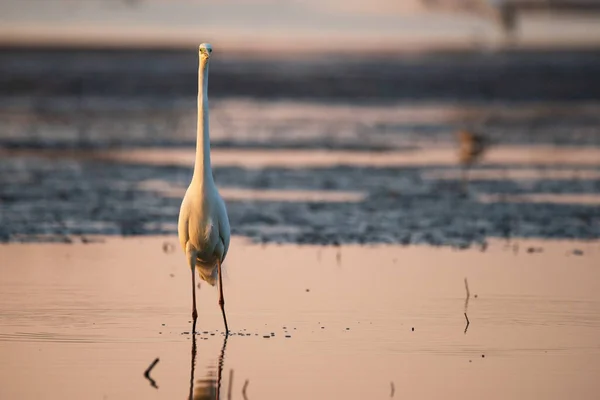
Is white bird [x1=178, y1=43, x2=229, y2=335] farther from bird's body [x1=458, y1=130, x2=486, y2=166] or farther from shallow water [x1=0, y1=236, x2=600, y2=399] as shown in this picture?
bird's body [x1=458, y1=130, x2=486, y2=166]

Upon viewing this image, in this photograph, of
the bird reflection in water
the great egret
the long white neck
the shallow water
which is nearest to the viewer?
the bird reflection in water

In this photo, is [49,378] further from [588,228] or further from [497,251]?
[588,228]

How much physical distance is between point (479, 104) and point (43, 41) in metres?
41.1

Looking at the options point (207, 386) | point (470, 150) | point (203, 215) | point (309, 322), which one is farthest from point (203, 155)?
point (470, 150)

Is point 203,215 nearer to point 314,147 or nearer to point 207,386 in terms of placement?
point 207,386

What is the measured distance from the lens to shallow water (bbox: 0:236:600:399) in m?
8.38

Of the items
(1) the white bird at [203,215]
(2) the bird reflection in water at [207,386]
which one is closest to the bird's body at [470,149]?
(1) the white bird at [203,215]

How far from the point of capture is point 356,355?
9.15 meters

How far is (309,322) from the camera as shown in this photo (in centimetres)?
1027

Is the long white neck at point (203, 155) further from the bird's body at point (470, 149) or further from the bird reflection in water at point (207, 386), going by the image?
the bird's body at point (470, 149)

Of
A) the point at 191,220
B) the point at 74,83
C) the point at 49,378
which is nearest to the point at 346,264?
the point at 191,220

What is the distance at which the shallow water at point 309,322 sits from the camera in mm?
8375

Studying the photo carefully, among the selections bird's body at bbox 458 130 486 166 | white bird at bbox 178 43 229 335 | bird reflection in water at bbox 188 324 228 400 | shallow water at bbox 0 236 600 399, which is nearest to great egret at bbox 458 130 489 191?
bird's body at bbox 458 130 486 166

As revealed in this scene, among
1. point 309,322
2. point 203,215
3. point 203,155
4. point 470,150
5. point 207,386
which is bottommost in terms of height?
point 207,386
